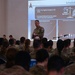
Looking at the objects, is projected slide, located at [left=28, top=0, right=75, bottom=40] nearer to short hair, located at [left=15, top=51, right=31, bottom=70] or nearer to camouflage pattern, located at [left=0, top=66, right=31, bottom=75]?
short hair, located at [left=15, top=51, right=31, bottom=70]

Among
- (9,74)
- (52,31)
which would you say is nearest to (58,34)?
(52,31)

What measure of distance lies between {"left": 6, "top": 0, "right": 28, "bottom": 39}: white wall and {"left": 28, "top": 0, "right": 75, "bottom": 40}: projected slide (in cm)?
20

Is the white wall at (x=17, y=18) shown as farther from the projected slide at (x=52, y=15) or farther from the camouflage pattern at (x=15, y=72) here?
the camouflage pattern at (x=15, y=72)

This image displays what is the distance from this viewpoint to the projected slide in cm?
1006

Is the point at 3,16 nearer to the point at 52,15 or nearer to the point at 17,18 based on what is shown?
the point at 17,18

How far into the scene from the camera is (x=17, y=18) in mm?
10617

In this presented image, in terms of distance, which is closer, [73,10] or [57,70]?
[57,70]

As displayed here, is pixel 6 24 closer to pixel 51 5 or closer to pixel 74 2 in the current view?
pixel 51 5

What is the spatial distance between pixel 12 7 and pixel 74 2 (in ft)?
8.46

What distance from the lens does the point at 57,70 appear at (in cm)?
215

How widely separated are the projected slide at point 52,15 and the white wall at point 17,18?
0.20 m

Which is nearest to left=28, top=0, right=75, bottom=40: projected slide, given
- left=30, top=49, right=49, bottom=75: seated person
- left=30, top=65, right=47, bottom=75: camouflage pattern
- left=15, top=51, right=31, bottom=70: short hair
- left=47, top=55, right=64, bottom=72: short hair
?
left=30, top=49, right=49, bottom=75: seated person

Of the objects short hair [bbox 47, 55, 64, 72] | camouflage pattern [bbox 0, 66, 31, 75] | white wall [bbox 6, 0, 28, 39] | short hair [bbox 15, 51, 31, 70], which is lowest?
camouflage pattern [bbox 0, 66, 31, 75]

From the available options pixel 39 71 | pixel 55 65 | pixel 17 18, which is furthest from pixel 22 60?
pixel 17 18
